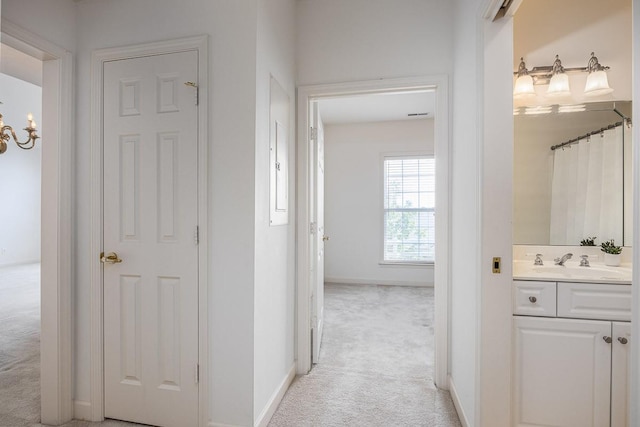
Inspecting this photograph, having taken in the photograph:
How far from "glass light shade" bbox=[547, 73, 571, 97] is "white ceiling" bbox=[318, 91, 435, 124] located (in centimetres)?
221

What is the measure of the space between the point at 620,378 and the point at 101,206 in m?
2.84

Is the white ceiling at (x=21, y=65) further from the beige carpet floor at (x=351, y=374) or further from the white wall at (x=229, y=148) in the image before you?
the beige carpet floor at (x=351, y=374)

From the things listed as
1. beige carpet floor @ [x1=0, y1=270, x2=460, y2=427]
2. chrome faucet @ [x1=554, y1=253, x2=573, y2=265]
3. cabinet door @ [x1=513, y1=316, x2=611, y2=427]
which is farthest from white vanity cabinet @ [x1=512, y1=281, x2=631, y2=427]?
beige carpet floor @ [x1=0, y1=270, x2=460, y2=427]

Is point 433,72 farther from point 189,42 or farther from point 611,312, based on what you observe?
point 611,312

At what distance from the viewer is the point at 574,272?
1.81 m

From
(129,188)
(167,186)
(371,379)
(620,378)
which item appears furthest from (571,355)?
(129,188)

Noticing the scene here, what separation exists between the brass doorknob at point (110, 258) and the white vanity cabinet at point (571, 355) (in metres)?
2.17

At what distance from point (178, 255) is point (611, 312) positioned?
2205 millimetres

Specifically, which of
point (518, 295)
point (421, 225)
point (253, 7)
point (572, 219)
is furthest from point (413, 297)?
point (253, 7)

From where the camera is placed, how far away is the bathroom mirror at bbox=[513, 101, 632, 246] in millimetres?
2121

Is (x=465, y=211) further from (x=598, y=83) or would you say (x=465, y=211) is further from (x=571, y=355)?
(x=598, y=83)

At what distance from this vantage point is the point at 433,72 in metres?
2.38

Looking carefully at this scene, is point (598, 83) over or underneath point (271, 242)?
over

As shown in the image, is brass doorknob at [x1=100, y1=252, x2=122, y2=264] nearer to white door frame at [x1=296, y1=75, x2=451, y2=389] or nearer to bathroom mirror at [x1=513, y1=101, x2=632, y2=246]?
white door frame at [x1=296, y1=75, x2=451, y2=389]
